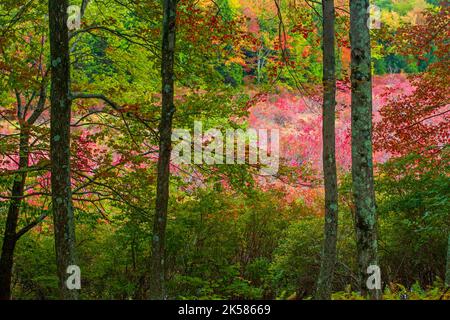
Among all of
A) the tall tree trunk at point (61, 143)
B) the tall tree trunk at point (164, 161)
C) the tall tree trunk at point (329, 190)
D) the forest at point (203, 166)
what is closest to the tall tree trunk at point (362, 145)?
the forest at point (203, 166)

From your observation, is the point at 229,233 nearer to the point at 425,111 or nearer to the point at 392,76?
the point at 425,111

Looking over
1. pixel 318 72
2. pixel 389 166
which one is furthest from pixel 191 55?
pixel 318 72

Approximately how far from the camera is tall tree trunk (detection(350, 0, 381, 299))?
221 inches

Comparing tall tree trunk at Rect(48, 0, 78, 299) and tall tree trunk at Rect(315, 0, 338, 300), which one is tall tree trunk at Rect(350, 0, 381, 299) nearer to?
tall tree trunk at Rect(315, 0, 338, 300)

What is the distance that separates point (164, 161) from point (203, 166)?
110 inches

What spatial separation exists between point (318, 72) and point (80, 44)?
89.7 ft

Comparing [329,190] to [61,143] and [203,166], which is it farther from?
[61,143]

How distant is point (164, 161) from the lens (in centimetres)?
630

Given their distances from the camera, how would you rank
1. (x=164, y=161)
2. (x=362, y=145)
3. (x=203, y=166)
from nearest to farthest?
(x=362, y=145)
(x=164, y=161)
(x=203, y=166)

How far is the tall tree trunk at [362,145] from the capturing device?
18.4ft

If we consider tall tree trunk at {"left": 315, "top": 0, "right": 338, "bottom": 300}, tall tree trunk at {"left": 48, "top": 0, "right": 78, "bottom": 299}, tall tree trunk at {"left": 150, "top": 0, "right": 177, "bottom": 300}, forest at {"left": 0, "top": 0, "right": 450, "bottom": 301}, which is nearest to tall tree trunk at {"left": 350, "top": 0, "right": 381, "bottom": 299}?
forest at {"left": 0, "top": 0, "right": 450, "bottom": 301}

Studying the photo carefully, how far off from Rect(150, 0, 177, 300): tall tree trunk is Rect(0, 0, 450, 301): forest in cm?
2

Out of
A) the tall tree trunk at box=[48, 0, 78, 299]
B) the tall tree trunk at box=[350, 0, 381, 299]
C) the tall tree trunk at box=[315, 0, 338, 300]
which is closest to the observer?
the tall tree trunk at box=[350, 0, 381, 299]

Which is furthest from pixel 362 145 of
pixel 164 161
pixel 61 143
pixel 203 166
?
pixel 203 166
